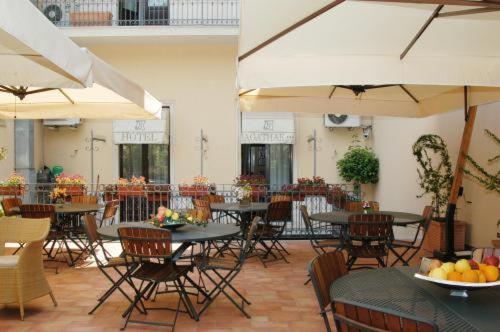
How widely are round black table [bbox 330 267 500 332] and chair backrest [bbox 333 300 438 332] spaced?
0.09ft

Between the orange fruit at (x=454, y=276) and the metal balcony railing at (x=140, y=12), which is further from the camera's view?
the metal balcony railing at (x=140, y=12)

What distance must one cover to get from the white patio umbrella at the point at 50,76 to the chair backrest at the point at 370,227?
2.69 m

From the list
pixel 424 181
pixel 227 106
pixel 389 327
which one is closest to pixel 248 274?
pixel 424 181

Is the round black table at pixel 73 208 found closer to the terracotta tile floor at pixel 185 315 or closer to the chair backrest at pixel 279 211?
the terracotta tile floor at pixel 185 315

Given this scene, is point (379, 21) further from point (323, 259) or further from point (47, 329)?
point (47, 329)

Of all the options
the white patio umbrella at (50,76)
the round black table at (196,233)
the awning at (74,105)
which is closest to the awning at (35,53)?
the white patio umbrella at (50,76)

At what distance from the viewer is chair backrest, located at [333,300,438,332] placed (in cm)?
167

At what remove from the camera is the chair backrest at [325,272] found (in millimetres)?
2359

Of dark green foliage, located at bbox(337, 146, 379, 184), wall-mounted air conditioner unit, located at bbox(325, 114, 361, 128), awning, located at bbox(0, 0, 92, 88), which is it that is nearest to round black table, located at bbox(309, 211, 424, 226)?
awning, located at bbox(0, 0, 92, 88)

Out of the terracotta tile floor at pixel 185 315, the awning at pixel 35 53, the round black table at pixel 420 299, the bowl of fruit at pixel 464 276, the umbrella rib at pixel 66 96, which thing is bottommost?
the terracotta tile floor at pixel 185 315

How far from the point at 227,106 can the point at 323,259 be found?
940 cm

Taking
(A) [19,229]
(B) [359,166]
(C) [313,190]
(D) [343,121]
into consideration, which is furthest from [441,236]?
(A) [19,229]

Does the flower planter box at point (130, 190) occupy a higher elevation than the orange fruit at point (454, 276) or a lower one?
higher

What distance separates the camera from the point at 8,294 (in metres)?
4.15
